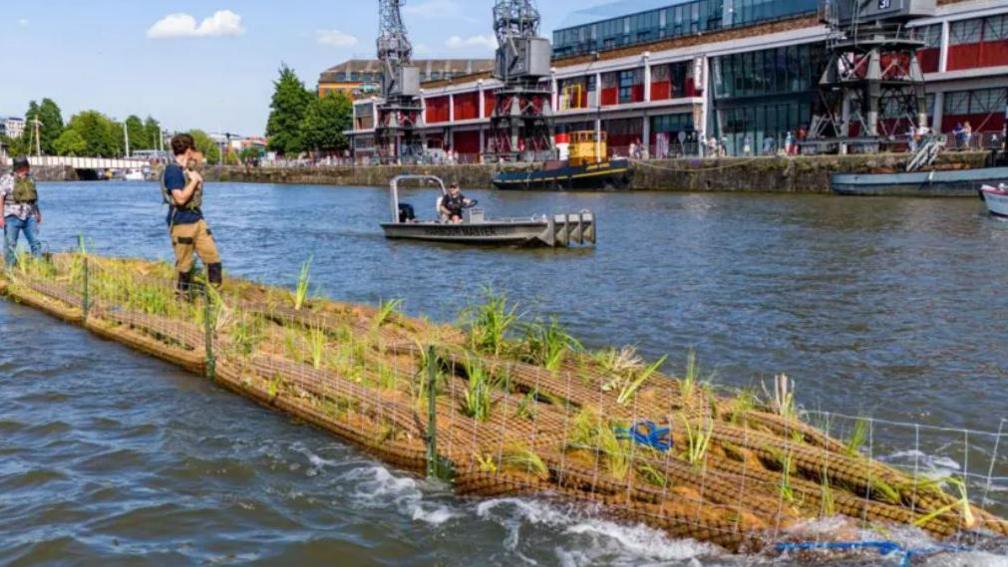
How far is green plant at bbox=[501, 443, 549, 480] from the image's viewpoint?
639cm

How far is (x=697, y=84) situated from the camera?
203 feet

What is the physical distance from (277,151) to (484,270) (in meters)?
104

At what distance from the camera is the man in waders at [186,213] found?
35.6ft

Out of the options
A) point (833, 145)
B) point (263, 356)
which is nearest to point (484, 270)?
point (263, 356)

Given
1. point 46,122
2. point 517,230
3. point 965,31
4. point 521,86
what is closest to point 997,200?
point 517,230

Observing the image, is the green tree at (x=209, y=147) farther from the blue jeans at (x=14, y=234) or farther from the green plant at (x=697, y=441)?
the green plant at (x=697, y=441)

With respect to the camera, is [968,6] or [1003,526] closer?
[1003,526]

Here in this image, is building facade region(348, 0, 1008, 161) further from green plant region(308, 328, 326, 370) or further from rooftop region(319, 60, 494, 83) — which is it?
rooftop region(319, 60, 494, 83)

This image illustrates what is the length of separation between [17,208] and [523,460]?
12.2 metres

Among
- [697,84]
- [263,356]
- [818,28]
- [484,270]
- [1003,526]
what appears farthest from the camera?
[697,84]

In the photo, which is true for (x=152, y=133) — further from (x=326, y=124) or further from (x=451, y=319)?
(x=451, y=319)

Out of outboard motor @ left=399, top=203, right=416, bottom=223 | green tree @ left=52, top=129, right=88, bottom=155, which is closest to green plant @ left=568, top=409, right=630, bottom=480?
outboard motor @ left=399, top=203, right=416, bottom=223

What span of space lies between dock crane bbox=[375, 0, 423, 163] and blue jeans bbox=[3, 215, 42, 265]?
7330 centimetres

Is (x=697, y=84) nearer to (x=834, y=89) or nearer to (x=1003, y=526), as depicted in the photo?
(x=834, y=89)
